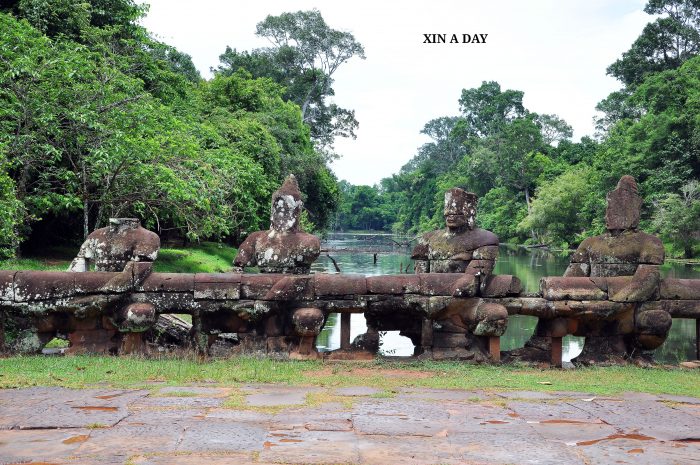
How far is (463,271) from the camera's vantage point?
8.87 metres

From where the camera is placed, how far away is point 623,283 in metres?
8.55

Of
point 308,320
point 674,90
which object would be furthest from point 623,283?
point 674,90

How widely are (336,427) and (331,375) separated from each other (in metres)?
2.55

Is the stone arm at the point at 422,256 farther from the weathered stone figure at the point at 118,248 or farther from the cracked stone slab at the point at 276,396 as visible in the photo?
the weathered stone figure at the point at 118,248

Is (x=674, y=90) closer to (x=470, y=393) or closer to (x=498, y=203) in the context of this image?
(x=498, y=203)

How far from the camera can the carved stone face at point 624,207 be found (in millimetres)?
8883

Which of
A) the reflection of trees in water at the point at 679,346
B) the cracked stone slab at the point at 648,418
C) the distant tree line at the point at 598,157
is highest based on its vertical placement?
the distant tree line at the point at 598,157

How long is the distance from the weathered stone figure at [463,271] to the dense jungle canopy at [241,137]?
22.9ft

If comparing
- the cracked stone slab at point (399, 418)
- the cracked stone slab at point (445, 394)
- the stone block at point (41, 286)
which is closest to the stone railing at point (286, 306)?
the stone block at point (41, 286)

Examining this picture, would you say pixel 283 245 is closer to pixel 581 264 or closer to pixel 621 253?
pixel 581 264

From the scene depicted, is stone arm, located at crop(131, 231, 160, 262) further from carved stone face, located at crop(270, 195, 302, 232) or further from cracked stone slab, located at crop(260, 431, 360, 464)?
cracked stone slab, located at crop(260, 431, 360, 464)

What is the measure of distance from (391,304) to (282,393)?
276 centimetres

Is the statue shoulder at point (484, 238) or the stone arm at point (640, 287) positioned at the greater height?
the statue shoulder at point (484, 238)

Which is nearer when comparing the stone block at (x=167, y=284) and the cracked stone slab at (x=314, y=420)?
the cracked stone slab at (x=314, y=420)
